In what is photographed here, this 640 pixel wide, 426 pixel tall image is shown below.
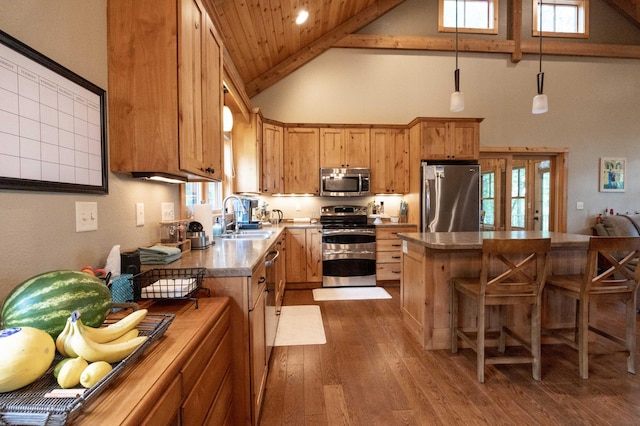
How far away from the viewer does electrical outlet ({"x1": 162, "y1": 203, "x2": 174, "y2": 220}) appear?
196cm

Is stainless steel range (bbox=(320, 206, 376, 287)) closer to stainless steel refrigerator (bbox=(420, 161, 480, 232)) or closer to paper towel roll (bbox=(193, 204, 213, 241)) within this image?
stainless steel refrigerator (bbox=(420, 161, 480, 232))

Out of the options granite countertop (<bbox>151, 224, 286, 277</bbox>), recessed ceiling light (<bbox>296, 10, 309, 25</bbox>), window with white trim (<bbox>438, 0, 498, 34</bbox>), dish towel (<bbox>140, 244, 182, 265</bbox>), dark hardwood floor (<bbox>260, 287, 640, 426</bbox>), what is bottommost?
dark hardwood floor (<bbox>260, 287, 640, 426</bbox>)

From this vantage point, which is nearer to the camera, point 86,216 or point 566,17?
point 86,216

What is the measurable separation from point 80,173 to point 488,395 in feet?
8.16

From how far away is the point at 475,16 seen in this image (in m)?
4.98

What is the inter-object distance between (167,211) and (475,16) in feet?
18.8

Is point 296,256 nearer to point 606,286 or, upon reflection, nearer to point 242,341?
point 242,341

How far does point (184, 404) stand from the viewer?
856 millimetres

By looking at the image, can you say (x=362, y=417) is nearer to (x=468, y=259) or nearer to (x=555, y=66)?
(x=468, y=259)

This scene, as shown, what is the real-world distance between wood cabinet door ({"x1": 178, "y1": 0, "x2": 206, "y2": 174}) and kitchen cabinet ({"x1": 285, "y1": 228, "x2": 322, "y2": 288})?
2568 mm

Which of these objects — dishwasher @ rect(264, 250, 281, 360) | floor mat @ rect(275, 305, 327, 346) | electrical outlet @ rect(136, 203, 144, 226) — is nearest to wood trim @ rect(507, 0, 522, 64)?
floor mat @ rect(275, 305, 327, 346)

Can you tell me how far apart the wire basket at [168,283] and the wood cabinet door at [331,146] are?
3368 millimetres

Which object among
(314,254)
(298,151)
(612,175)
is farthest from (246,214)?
(612,175)

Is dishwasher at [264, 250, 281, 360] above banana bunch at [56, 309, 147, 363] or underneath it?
underneath
